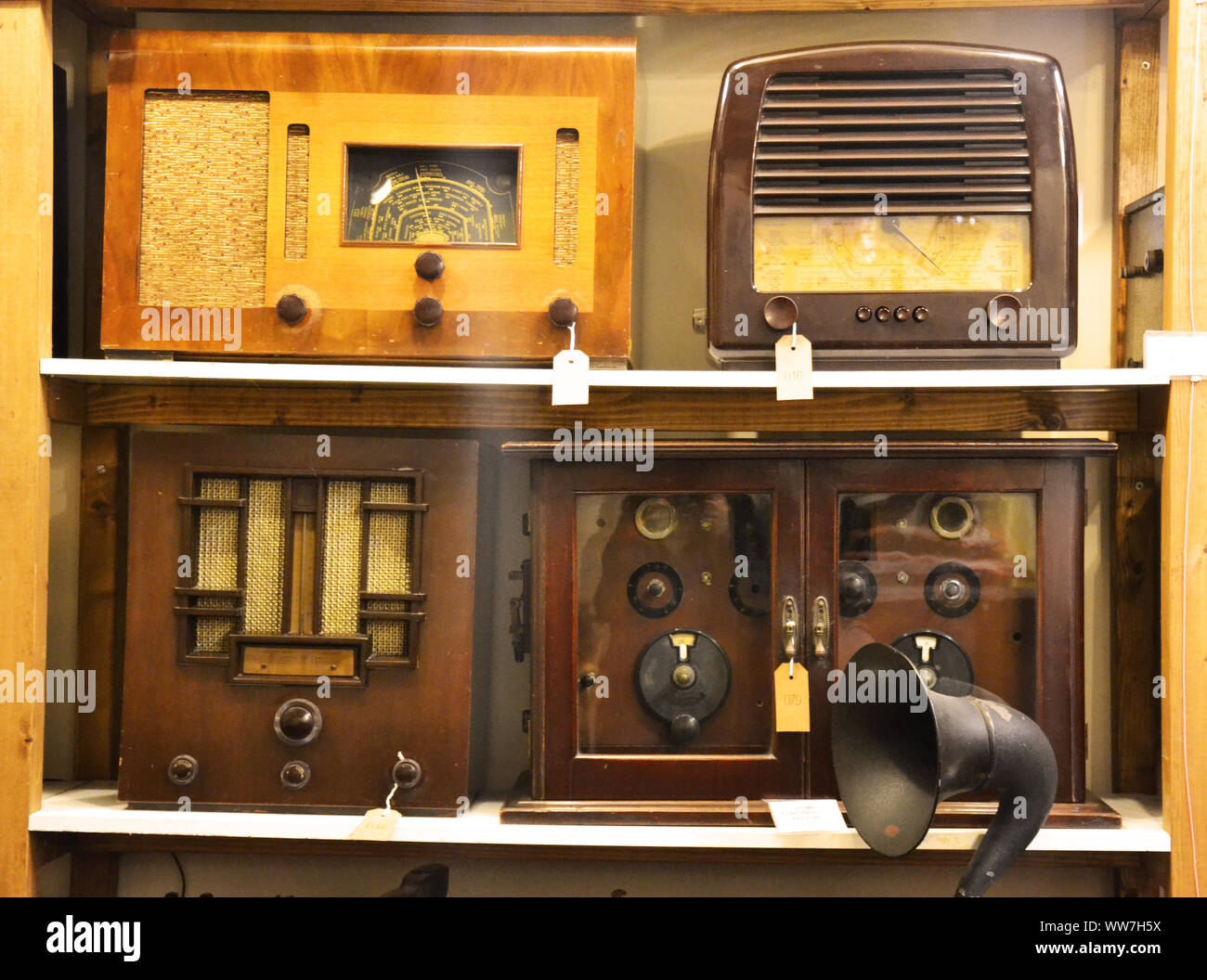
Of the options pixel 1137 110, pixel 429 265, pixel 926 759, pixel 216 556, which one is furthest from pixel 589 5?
pixel 926 759

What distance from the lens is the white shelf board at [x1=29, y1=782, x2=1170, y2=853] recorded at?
54.7 inches

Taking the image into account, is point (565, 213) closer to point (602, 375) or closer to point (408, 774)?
point (602, 375)

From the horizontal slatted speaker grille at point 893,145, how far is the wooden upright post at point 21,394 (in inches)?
43.7

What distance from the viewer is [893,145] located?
1466mm

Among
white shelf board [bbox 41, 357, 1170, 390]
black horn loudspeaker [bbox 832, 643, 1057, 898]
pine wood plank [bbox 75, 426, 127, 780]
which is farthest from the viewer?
pine wood plank [bbox 75, 426, 127, 780]

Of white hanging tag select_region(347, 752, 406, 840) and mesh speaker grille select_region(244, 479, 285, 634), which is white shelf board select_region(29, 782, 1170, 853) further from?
mesh speaker grille select_region(244, 479, 285, 634)

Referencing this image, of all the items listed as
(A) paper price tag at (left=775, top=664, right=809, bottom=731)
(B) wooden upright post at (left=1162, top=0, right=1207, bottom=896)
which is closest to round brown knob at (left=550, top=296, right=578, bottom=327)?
(A) paper price tag at (left=775, top=664, right=809, bottom=731)

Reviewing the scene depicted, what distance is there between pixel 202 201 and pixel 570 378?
2.11ft

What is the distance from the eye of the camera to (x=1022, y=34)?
5.75 feet

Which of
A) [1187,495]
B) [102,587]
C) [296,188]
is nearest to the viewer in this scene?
[1187,495]

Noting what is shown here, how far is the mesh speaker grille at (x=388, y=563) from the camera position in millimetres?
1484

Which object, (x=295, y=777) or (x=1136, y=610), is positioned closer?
(x=295, y=777)

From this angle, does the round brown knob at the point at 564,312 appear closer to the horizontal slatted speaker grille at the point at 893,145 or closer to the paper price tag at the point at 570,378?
the paper price tag at the point at 570,378
